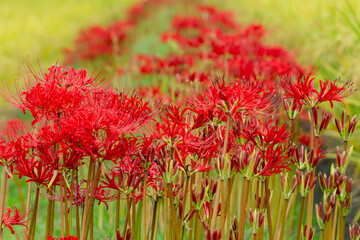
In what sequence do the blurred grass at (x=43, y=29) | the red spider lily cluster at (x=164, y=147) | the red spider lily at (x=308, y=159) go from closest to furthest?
the red spider lily cluster at (x=164, y=147), the red spider lily at (x=308, y=159), the blurred grass at (x=43, y=29)

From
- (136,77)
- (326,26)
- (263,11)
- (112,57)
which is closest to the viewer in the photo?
(136,77)

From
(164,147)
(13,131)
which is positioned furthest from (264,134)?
(13,131)

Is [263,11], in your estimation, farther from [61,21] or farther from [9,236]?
[9,236]

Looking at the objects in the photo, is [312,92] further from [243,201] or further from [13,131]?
[13,131]

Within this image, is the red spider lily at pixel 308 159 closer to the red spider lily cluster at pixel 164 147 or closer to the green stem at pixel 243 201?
the red spider lily cluster at pixel 164 147

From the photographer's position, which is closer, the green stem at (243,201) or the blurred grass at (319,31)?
the green stem at (243,201)

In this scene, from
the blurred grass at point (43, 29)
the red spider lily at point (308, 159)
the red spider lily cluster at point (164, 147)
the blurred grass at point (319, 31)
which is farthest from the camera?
the blurred grass at point (43, 29)

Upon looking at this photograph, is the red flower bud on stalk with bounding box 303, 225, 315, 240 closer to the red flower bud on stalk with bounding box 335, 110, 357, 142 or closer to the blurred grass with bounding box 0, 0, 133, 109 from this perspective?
the red flower bud on stalk with bounding box 335, 110, 357, 142

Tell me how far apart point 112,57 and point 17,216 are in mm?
3599

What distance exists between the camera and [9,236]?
1819 millimetres

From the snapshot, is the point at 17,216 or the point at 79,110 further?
the point at 17,216

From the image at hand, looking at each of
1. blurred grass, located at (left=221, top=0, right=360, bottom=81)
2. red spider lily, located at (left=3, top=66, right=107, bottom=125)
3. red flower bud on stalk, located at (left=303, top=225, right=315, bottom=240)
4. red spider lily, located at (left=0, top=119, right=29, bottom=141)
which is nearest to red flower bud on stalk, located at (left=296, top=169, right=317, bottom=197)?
red flower bud on stalk, located at (left=303, top=225, right=315, bottom=240)

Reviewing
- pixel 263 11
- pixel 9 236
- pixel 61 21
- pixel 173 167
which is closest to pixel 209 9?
pixel 263 11

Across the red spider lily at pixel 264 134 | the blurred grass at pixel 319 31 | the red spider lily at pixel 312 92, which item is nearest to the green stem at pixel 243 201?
the red spider lily at pixel 264 134
